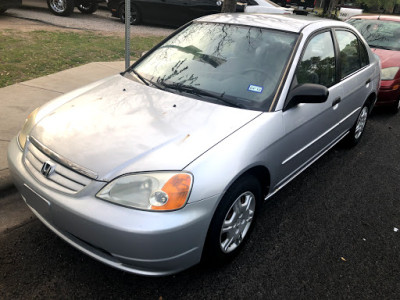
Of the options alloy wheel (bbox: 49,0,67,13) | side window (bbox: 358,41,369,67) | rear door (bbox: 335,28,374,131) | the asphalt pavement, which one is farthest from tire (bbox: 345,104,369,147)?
alloy wheel (bbox: 49,0,67,13)

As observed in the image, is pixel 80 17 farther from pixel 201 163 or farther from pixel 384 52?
pixel 201 163

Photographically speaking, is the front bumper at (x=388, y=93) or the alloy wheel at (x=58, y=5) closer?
the front bumper at (x=388, y=93)

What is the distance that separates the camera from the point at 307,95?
268 centimetres

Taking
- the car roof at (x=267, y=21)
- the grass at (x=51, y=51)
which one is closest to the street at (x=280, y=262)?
the car roof at (x=267, y=21)

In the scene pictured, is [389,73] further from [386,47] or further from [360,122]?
[360,122]

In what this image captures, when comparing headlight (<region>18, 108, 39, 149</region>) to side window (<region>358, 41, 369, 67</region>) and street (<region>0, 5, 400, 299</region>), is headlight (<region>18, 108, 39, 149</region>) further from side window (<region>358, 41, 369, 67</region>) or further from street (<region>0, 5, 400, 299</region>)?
side window (<region>358, 41, 369, 67</region>)

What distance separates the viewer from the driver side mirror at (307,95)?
2666mm

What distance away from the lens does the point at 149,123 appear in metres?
2.41

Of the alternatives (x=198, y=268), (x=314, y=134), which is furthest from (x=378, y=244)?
(x=198, y=268)

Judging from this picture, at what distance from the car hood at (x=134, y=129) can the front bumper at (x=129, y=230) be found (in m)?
0.21

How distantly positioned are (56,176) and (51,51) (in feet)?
19.1

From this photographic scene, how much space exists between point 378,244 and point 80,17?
37.3ft

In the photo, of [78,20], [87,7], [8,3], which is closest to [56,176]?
[8,3]

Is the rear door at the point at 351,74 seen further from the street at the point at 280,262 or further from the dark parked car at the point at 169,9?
the dark parked car at the point at 169,9
